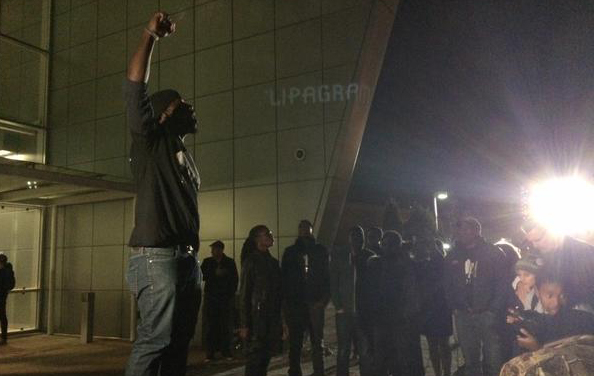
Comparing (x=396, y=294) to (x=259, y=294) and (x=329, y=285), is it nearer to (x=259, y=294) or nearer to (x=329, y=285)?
(x=329, y=285)

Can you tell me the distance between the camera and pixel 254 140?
1000cm

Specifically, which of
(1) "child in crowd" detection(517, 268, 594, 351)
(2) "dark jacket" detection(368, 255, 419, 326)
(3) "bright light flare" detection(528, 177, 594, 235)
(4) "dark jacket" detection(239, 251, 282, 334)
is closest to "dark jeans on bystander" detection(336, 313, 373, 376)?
(2) "dark jacket" detection(368, 255, 419, 326)

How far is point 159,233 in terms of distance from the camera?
215 centimetres

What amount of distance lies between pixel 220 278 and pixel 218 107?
3.85 metres

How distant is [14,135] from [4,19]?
3.74 m

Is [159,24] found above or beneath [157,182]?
above

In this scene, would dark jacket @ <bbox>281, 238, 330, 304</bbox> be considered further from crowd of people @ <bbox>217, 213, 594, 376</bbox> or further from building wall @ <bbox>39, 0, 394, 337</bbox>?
building wall @ <bbox>39, 0, 394, 337</bbox>

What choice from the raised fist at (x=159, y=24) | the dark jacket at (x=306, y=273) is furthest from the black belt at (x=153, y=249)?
the dark jacket at (x=306, y=273)

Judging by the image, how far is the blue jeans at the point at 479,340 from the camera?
5.08 metres

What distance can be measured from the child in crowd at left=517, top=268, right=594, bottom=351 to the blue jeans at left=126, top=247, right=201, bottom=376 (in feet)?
7.31

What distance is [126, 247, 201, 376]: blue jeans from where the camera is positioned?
2093 millimetres

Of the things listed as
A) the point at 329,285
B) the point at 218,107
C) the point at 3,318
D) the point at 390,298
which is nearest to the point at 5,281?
the point at 3,318

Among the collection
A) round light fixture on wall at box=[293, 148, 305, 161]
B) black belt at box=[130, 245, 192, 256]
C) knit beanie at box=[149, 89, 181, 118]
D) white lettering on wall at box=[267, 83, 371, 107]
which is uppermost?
white lettering on wall at box=[267, 83, 371, 107]

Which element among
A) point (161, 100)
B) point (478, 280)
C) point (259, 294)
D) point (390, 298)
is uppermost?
point (161, 100)
